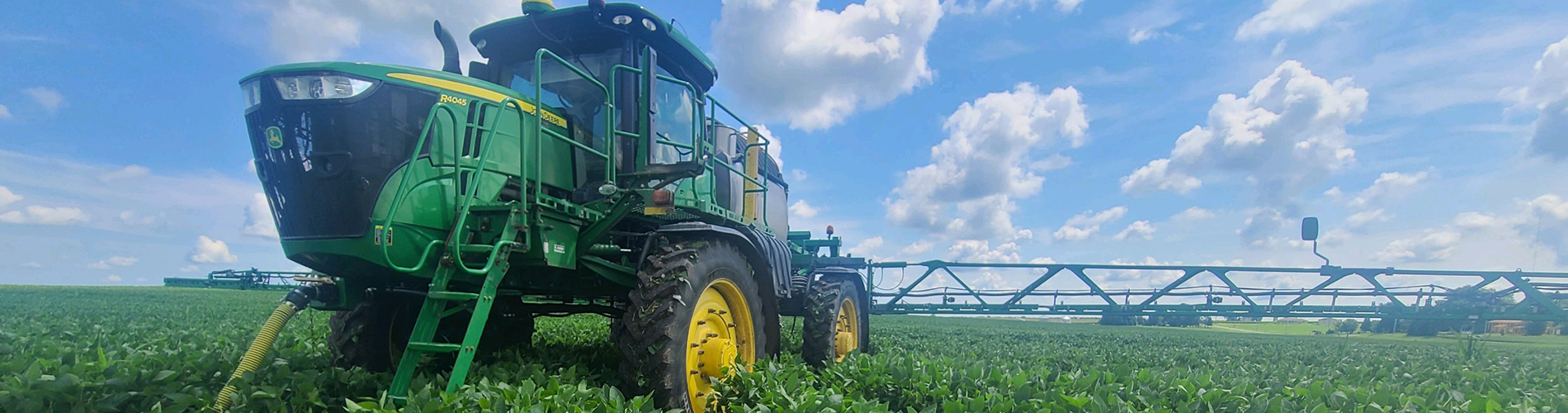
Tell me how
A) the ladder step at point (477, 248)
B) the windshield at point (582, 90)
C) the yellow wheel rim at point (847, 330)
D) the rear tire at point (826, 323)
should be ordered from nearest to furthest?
the ladder step at point (477, 248) < the windshield at point (582, 90) < the rear tire at point (826, 323) < the yellow wheel rim at point (847, 330)

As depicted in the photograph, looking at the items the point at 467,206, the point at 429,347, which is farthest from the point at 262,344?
the point at 467,206

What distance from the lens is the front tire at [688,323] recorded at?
13.3 ft

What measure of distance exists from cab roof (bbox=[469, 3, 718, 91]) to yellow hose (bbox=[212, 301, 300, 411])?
247 centimetres

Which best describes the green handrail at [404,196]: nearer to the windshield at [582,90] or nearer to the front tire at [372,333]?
the windshield at [582,90]

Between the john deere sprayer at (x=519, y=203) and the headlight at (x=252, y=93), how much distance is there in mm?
19

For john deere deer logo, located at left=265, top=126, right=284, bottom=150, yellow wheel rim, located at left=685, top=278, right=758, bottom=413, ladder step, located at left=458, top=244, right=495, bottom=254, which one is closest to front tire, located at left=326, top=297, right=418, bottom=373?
john deere deer logo, located at left=265, top=126, right=284, bottom=150

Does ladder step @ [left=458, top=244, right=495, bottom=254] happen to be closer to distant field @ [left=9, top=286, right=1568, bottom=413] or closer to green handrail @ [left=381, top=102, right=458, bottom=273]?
green handrail @ [left=381, top=102, right=458, bottom=273]

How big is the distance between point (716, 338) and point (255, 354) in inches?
97.4

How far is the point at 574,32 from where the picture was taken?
Result: 17.0ft

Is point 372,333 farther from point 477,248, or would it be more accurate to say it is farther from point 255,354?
point 477,248

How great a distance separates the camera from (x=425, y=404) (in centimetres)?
309

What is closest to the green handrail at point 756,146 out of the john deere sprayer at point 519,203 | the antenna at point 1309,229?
the john deere sprayer at point 519,203

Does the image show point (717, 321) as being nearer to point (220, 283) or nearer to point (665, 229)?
point (665, 229)

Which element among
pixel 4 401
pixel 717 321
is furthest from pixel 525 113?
pixel 4 401
